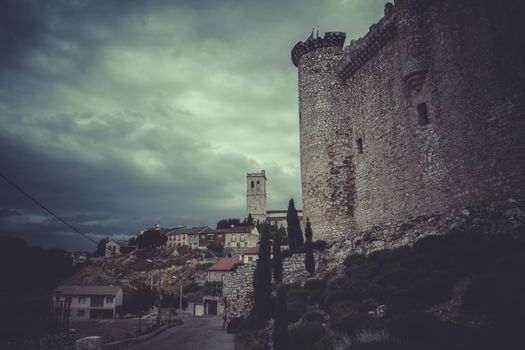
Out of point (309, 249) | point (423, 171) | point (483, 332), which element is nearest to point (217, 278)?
point (309, 249)

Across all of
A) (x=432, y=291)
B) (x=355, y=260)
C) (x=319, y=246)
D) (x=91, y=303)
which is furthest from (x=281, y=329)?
(x=91, y=303)

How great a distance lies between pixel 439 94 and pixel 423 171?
4.54 meters

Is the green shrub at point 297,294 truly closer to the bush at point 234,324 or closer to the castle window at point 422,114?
the bush at point 234,324

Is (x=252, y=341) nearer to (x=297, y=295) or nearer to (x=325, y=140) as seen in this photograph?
(x=297, y=295)

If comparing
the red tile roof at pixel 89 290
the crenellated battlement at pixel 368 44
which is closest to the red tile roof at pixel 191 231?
the red tile roof at pixel 89 290

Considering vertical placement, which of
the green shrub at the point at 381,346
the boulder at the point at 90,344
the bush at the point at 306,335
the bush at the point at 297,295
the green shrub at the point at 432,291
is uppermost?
the green shrub at the point at 432,291

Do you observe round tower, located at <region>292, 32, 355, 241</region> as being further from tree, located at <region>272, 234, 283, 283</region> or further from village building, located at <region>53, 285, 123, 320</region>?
village building, located at <region>53, 285, 123, 320</region>

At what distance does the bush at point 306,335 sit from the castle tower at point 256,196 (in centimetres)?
11711

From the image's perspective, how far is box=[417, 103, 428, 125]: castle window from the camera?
70.9 ft

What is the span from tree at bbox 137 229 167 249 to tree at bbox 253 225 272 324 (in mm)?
97917

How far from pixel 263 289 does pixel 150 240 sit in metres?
99.3

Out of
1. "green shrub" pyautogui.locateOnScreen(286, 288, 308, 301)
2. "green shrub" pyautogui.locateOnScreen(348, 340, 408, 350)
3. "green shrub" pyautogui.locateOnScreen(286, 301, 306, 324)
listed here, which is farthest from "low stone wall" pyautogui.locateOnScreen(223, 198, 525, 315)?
"green shrub" pyautogui.locateOnScreen(348, 340, 408, 350)

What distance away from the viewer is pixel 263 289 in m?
25.2

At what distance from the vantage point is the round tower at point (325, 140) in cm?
2862
